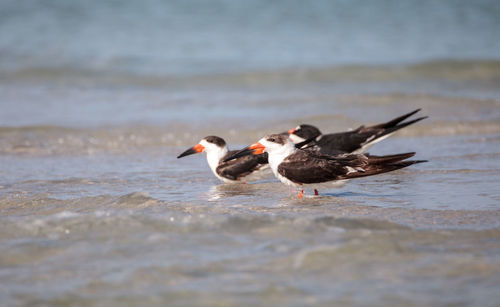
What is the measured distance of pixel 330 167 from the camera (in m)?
5.84

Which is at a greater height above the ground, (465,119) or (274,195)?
(465,119)

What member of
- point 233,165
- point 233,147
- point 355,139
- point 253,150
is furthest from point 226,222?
point 233,147

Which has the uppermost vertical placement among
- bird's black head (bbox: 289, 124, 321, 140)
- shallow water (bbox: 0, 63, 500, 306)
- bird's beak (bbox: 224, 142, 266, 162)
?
bird's black head (bbox: 289, 124, 321, 140)

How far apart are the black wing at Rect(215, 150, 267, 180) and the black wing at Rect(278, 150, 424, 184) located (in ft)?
2.92

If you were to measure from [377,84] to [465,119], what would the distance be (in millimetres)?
4109

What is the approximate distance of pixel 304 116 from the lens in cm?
1073

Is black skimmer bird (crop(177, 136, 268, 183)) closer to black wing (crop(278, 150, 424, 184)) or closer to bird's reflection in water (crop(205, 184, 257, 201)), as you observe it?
bird's reflection in water (crop(205, 184, 257, 201))

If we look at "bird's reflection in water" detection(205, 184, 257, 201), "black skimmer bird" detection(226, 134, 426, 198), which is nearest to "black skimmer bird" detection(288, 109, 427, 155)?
"bird's reflection in water" detection(205, 184, 257, 201)

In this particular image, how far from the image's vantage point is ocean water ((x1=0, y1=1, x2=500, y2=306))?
3.63 m

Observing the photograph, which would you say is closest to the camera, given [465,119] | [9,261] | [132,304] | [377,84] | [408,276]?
[132,304]

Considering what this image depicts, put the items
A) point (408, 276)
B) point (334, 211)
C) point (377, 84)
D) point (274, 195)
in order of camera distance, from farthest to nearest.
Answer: point (377, 84)
point (274, 195)
point (334, 211)
point (408, 276)

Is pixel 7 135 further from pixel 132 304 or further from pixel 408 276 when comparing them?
pixel 408 276

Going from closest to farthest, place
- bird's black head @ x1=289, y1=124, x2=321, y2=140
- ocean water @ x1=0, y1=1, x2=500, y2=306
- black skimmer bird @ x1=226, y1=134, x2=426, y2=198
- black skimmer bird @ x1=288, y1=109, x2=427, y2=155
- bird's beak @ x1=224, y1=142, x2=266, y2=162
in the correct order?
1. ocean water @ x1=0, y1=1, x2=500, y2=306
2. black skimmer bird @ x1=226, y1=134, x2=426, y2=198
3. bird's beak @ x1=224, y1=142, x2=266, y2=162
4. black skimmer bird @ x1=288, y1=109, x2=427, y2=155
5. bird's black head @ x1=289, y1=124, x2=321, y2=140

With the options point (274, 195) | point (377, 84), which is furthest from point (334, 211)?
point (377, 84)
